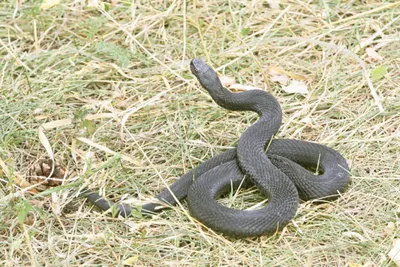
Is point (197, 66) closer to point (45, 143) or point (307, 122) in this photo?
point (307, 122)

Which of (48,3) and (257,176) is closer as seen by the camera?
(257,176)

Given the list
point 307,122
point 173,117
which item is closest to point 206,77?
point 173,117

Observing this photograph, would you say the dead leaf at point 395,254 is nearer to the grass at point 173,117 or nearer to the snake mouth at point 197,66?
the grass at point 173,117

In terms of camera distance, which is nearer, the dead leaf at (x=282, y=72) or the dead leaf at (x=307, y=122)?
the dead leaf at (x=307, y=122)

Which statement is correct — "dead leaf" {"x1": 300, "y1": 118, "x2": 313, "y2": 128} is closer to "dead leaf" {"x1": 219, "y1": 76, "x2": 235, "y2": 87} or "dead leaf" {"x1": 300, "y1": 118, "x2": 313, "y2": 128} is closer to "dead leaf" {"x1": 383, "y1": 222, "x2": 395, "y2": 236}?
"dead leaf" {"x1": 219, "y1": 76, "x2": 235, "y2": 87}

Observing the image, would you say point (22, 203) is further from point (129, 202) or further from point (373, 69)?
point (373, 69)

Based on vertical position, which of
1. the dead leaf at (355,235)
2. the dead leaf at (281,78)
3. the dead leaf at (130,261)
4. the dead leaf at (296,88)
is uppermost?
the dead leaf at (296,88)

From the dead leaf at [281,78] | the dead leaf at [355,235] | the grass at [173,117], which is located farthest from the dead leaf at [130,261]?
the dead leaf at [281,78]
